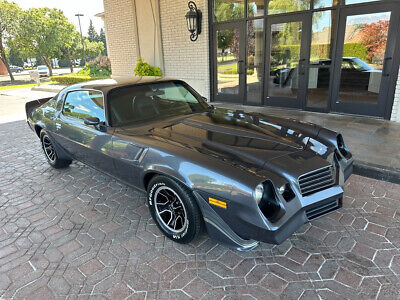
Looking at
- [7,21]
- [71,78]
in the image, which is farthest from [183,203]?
[7,21]

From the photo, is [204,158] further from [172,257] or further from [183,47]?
[183,47]

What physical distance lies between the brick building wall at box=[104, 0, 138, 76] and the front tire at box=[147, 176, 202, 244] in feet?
31.9

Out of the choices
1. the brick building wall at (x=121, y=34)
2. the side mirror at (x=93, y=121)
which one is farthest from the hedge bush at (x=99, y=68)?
the side mirror at (x=93, y=121)

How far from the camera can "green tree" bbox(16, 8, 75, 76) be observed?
29.0 m

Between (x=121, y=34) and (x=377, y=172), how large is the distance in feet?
35.3

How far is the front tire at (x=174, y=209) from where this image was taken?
2.49 m

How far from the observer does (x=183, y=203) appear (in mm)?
2520

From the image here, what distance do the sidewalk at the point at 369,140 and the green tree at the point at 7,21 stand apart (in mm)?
29999

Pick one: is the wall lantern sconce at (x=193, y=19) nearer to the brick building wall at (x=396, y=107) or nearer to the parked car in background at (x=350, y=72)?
the parked car in background at (x=350, y=72)

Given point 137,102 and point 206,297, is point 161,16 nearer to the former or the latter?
point 137,102

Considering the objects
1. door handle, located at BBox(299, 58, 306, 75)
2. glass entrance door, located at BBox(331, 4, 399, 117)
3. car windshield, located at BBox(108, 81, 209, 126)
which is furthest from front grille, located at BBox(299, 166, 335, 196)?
door handle, located at BBox(299, 58, 306, 75)

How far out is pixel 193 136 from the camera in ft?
9.42

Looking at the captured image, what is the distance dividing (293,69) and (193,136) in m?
5.65

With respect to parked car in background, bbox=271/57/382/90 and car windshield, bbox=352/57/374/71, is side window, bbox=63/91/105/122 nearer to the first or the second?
parked car in background, bbox=271/57/382/90
